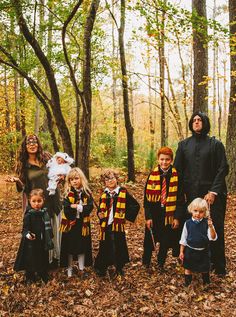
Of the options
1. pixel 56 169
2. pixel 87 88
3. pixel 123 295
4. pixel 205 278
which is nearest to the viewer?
pixel 123 295

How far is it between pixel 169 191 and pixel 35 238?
1.97 metres


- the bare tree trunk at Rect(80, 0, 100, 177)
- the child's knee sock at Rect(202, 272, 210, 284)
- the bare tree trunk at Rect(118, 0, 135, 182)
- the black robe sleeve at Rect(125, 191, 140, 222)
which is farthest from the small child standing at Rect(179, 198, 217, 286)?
the bare tree trunk at Rect(118, 0, 135, 182)

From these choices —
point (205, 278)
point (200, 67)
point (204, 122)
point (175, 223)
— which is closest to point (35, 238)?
point (175, 223)

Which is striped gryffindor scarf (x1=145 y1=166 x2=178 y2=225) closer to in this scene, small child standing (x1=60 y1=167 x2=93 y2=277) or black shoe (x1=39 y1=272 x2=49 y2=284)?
small child standing (x1=60 y1=167 x2=93 y2=277)

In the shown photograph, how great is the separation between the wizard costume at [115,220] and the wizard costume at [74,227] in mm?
223

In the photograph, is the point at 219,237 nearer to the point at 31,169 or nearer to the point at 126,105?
the point at 31,169

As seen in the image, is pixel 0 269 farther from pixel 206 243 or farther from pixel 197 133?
pixel 197 133

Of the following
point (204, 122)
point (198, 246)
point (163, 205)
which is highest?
point (204, 122)

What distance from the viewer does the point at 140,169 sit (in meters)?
18.2

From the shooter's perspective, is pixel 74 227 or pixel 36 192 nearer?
pixel 36 192

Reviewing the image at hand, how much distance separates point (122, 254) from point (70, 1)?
23.8 feet

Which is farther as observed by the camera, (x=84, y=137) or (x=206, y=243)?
(x=84, y=137)

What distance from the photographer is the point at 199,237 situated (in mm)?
4629

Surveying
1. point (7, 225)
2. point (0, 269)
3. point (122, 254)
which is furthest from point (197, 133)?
point (7, 225)
